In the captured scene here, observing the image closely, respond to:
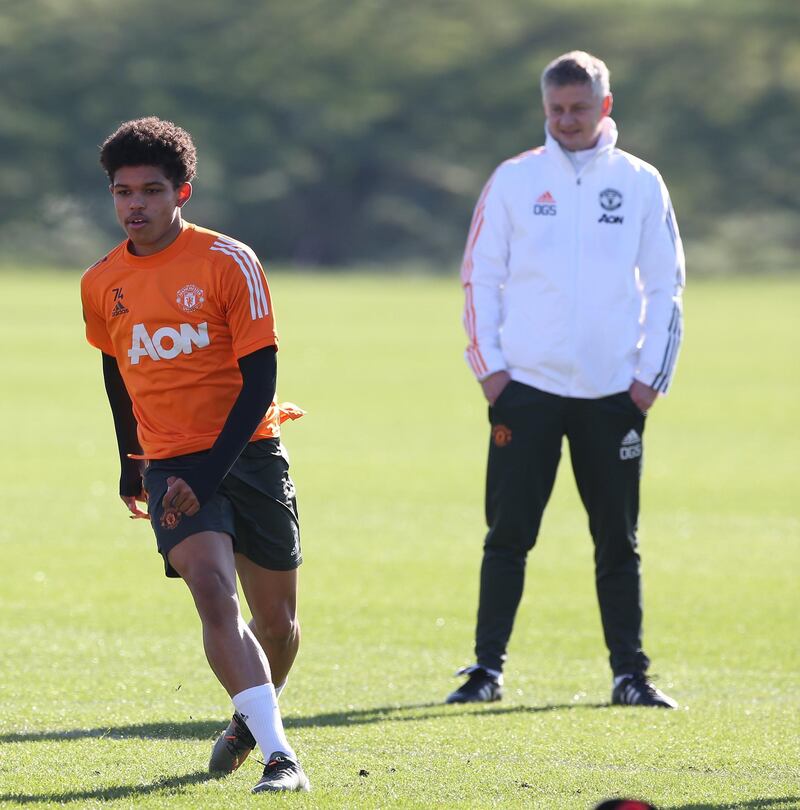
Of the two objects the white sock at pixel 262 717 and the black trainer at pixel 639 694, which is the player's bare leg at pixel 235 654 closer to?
the white sock at pixel 262 717

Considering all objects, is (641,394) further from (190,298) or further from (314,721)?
(190,298)

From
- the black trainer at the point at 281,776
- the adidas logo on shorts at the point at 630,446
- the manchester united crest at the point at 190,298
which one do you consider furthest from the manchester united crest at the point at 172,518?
the adidas logo on shorts at the point at 630,446

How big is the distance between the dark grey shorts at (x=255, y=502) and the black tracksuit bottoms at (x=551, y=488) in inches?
76.9

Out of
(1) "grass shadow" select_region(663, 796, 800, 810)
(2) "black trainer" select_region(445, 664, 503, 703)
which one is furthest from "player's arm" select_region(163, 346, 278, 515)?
(2) "black trainer" select_region(445, 664, 503, 703)

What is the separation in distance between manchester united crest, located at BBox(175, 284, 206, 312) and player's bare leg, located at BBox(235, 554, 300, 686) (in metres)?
0.88

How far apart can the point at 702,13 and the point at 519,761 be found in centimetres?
18464

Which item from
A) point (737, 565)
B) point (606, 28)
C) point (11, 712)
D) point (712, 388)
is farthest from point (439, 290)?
point (606, 28)

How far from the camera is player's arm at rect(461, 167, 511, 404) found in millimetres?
7422

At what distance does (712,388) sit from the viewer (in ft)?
89.7

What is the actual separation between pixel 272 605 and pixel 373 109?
150 meters

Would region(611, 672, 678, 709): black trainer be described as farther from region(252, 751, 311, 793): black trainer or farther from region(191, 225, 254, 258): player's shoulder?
region(191, 225, 254, 258): player's shoulder

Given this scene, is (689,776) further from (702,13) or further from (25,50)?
(702,13)

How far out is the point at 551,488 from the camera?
745cm

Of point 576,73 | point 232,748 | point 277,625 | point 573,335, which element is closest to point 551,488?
point 573,335
